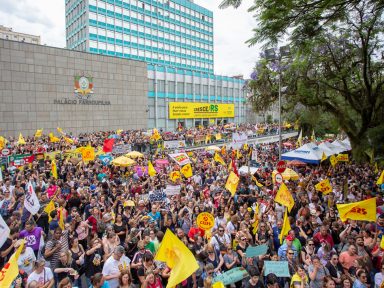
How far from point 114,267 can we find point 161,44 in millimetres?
70695

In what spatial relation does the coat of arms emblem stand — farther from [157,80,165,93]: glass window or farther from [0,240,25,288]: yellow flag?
[0,240,25,288]: yellow flag

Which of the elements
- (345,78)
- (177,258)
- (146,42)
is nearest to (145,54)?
(146,42)

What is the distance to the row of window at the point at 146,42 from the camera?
5947cm

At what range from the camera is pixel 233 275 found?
5.98 metres

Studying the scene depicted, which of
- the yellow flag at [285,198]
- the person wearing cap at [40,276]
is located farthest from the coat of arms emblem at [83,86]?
the person wearing cap at [40,276]

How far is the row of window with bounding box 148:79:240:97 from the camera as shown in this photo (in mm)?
52806

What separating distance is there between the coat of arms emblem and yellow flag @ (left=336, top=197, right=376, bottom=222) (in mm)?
36734

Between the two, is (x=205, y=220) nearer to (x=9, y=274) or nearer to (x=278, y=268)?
(x=278, y=268)

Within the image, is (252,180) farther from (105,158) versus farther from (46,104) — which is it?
(46,104)

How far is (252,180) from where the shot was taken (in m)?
14.6

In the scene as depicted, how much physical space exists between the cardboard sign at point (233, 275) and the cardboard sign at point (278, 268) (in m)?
0.43

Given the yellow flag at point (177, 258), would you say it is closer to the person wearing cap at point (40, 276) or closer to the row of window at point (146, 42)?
the person wearing cap at point (40, 276)

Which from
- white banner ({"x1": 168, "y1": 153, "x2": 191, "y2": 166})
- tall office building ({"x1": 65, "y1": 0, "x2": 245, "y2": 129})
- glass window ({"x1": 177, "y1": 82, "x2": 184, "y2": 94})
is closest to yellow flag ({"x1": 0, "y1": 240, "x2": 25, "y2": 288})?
white banner ({"x1": 168, "y1": 153, "x2": 191, "y2": 166})

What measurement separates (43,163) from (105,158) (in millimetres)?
3575
